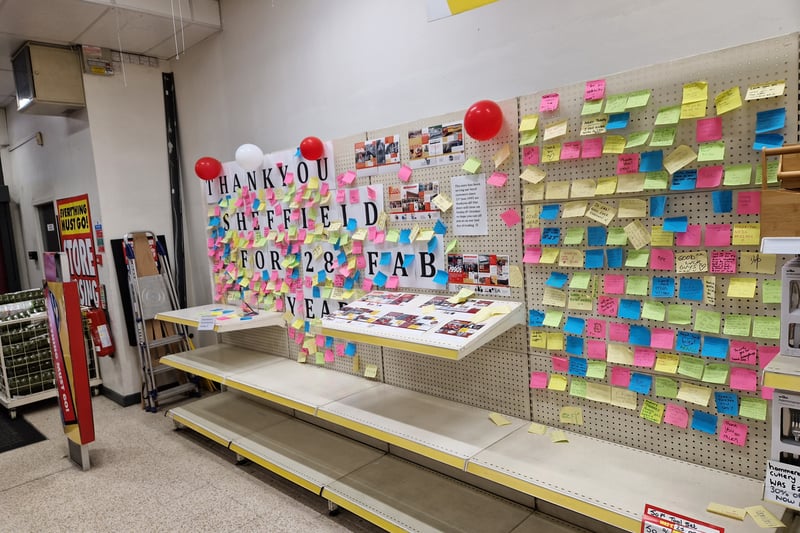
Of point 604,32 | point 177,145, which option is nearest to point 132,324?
point 177,145

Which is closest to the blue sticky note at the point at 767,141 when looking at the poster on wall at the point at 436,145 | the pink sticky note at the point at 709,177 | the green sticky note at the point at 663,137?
→ the pink sticky note at the point at 709,177

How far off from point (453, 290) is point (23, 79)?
4.44 metres

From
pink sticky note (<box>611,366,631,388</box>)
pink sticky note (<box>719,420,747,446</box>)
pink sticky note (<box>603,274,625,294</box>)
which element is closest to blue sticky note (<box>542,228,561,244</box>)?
pink sticky note (<box>603,274,625,294</box>)

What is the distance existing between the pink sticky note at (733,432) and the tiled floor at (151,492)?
1768 mm

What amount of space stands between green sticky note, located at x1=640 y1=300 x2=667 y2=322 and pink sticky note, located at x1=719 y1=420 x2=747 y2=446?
42cm

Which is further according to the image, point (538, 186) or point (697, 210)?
point (538, 186)

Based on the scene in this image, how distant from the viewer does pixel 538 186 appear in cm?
221

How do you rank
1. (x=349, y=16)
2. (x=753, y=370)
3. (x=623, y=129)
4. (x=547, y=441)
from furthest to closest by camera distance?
(x=349, y=16), (x=547, y=441), (x=623, y=129), (x=753, y=370)

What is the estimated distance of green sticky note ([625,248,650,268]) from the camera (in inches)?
76.4

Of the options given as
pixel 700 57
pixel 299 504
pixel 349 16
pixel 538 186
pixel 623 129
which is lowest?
pixel 299 504

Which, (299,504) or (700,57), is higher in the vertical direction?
(700,57)

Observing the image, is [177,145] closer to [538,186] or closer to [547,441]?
[538,186]

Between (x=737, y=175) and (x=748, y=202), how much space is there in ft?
0.32

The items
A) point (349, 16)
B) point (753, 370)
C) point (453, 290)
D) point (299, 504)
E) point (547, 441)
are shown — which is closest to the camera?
point (753, 370)
